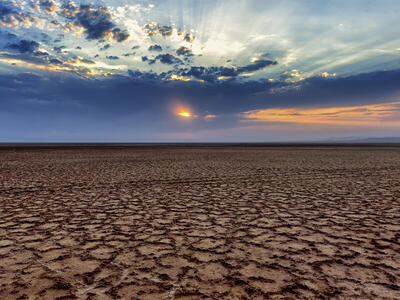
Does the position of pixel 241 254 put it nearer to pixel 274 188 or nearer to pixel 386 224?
pixel 386 224

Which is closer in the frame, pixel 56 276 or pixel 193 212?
pixel 56 276

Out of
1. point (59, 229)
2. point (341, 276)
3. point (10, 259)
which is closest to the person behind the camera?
point (341, 276)

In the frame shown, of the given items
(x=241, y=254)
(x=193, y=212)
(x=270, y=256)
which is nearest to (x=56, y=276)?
(x=241, y=254)

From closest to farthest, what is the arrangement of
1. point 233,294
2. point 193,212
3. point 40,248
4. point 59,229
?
point 233,294 < point 40,248 < point 59,229 < point 193,212

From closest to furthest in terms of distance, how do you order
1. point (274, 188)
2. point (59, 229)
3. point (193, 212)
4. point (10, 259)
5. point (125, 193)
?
point (10, 259) < point (59, 229) < point (193, 212) < point (125, 193) < point (274, 188)

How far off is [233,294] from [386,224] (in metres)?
2.90

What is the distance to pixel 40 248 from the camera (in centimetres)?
282

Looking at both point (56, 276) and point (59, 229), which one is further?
point (59, 229)

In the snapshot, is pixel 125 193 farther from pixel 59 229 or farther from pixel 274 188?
pixel 274 188

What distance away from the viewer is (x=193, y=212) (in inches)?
170

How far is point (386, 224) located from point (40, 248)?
448 centimetres

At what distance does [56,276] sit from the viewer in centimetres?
222

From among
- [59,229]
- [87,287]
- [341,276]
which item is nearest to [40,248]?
[59,229]

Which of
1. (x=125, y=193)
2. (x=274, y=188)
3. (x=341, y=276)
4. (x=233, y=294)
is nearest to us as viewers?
(x=233, y=294)
